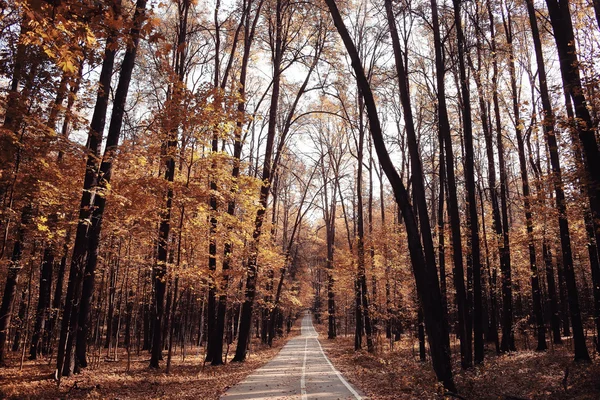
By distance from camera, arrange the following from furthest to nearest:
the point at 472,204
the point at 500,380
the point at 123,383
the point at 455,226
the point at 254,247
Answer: the point at 254,247 < the point at 472,204 < the point at 455,226 < the point at 123,383 < the point at 500,380

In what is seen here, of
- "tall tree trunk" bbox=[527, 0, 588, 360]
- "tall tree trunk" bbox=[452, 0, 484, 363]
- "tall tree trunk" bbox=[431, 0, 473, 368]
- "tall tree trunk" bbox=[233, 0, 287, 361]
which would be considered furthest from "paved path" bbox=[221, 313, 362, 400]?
"tall tree trunk" bbox=[527, 0, 588, 360]

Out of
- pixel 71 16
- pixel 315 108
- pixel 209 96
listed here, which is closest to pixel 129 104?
pixel 315 108

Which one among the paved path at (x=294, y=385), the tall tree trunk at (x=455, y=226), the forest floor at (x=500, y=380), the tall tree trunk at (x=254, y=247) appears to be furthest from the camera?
the tall tree trunk at (x=254, y=247)

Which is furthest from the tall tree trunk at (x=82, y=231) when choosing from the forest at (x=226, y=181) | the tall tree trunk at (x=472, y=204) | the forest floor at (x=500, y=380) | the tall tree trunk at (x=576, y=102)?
the tall tree trunk at (x=472, y=204)

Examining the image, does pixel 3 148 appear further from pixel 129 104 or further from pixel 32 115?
pixel 129 104

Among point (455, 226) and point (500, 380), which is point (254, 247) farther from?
point (500, 380)

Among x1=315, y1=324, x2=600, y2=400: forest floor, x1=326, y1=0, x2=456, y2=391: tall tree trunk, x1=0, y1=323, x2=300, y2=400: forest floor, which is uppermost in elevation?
x1=326, y1=0, x2=456, y2=391: tall tree trunk

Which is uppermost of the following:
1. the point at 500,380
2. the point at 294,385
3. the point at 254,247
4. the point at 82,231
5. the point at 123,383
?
the point at 254,247

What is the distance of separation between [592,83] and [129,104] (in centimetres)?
2333

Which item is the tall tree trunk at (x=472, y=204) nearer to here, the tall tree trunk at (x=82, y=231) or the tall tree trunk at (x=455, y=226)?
the tall tree trunk at (x=455, y=226)

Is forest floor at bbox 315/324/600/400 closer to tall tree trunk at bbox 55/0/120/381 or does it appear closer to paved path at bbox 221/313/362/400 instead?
paved path at bbox 221/313/362/400

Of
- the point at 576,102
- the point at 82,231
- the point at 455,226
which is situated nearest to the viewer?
the point at 576,102

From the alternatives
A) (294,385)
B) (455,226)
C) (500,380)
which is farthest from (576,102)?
(294,385)

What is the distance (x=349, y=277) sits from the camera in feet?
83.1
